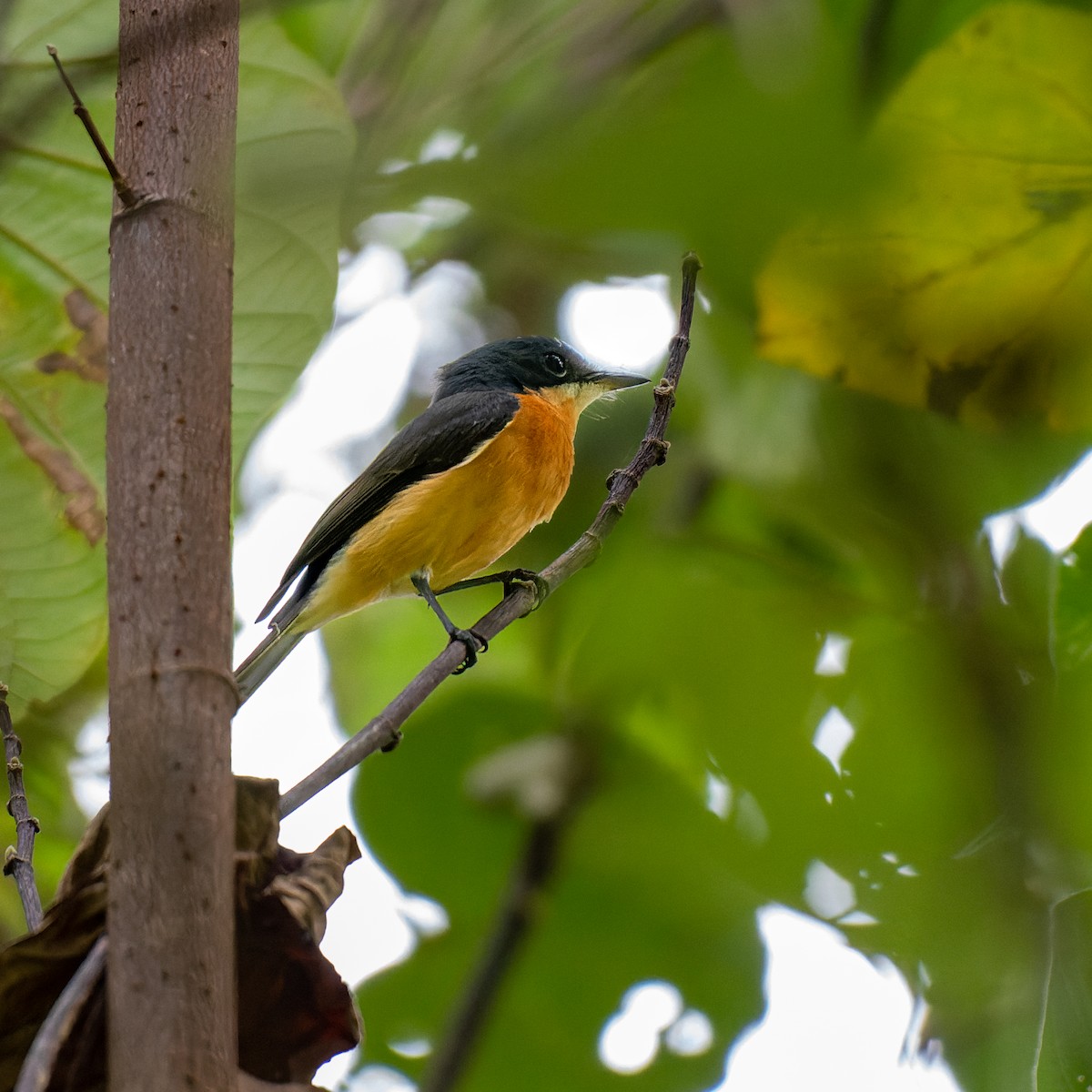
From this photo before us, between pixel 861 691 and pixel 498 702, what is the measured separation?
40.4 inches

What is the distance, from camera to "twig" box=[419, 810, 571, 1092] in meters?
2.34

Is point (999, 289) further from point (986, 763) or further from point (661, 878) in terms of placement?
point (661, 878)

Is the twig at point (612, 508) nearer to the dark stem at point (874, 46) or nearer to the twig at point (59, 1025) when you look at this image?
the dark stem at point (874, 46)

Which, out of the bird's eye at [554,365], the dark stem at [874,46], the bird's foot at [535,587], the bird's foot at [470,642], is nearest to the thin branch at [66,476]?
the bird's foot at [470,642]

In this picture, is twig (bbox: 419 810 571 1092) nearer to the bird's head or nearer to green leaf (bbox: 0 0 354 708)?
green leaf (bbox: 0 0 354 708)

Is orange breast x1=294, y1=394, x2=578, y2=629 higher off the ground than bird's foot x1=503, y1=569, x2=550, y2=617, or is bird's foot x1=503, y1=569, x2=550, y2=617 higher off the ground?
orange breast x1=294, y1=394, x2=578, y2=629

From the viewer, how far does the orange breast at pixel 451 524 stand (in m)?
3.74

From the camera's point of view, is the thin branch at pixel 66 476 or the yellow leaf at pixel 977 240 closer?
the yellow leaf at pixel 977 240

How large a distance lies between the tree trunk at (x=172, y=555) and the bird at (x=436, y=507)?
6.41ft

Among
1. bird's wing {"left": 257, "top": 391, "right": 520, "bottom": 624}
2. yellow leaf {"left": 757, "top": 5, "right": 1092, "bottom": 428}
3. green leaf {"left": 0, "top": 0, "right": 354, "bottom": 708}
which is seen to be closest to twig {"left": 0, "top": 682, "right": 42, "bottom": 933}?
green leaf {"left": 0, "top": 0, "right": 354, "bottom": 708}

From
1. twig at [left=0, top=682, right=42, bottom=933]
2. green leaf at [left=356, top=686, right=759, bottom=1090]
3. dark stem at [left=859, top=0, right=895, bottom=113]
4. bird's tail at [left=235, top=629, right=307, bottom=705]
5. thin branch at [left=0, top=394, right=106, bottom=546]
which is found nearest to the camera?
dark stem at [left=859, top=0, right=895, bottom=113]

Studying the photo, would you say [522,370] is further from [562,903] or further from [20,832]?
[20,832]

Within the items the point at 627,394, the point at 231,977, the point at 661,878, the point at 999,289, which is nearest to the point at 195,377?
the point at 231,977

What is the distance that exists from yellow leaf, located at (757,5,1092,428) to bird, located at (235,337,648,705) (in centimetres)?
186
